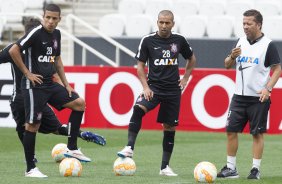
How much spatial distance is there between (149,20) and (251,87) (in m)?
11.5

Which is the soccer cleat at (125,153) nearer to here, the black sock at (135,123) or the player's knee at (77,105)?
the black sock at (135,123)

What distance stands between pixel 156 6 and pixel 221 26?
229 cm

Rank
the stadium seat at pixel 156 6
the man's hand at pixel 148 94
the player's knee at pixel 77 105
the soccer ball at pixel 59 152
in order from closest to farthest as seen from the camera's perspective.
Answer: the man's hand at pixel 148 94, the player's knee at pixel 77 105, the soccer ball at pixel 59 152, the stadium seat at pixel 156 6

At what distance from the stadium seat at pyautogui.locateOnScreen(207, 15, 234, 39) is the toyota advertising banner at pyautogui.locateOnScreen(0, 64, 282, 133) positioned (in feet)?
11.0

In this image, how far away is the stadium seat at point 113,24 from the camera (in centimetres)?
2267

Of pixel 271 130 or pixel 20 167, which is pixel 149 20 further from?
pixel 20 167

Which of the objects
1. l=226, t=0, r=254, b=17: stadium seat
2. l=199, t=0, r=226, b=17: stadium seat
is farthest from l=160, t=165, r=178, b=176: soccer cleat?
l=199, t=0, r=226, b=17: stadium seat

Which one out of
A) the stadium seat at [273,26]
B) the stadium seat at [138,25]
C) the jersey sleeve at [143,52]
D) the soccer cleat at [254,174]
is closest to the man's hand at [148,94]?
the jersey sleeve at [143,52]

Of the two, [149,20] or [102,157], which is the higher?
[149,20]

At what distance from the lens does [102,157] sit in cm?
1389

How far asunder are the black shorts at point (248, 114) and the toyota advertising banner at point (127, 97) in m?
7.31

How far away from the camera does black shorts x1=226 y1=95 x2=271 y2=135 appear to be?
11167 mm

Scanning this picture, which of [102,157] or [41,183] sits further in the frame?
[102,157]

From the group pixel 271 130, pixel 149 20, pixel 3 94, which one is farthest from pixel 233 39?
pixel 3 94
